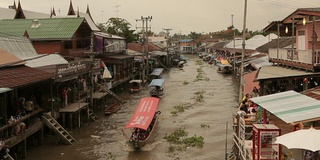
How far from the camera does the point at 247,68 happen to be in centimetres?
5338

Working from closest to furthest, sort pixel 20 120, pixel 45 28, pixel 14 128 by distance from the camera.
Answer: pixel 14 128, pixel 20 120, pixel 45 28

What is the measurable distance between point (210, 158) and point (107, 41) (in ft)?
89.4

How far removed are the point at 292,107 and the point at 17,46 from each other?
24.4 meters

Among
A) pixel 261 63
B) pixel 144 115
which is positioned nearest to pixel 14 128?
pixel 144 115

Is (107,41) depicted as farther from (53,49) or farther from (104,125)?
(104,125)

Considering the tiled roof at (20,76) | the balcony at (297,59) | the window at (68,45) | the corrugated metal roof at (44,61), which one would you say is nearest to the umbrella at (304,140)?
the balcony at (297,59)

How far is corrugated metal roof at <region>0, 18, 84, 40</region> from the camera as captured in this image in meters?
39.0

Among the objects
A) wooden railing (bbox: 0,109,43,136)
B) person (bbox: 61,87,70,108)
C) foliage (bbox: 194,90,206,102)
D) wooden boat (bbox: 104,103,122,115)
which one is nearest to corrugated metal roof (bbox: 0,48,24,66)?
wooden railing (bbox: 0,109,43,136)

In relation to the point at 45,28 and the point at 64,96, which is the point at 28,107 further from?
the point at 45,28

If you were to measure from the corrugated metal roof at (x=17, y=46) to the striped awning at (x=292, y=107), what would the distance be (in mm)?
20567

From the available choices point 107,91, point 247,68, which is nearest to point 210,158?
point 107,91

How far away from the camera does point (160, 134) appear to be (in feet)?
88.4

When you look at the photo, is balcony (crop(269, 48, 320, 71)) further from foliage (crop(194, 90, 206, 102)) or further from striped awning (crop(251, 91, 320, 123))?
foliage (crop(194, 90, 206, 102))

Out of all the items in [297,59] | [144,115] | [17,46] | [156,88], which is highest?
[17,46]
